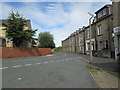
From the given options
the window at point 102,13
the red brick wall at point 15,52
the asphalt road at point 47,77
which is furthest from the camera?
the window at point 102,13

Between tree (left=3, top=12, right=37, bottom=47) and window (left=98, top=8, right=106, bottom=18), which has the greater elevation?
window (left=98, top=8, right=106, bottom=18)

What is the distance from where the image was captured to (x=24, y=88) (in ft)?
17.9

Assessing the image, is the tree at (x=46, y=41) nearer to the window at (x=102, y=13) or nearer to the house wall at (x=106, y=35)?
the window at (x=102, y=13)

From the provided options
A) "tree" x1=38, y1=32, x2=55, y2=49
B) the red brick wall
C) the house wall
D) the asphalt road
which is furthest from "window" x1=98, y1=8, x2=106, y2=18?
"tree" x1=38, y1=32, x2=55, y2=49

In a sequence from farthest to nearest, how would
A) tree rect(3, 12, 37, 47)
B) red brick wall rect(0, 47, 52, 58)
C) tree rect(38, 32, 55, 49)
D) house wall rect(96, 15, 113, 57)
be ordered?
tree rect(38, 32, 55, 49), tree rect(3, 12, 37, 47), red brick wall rect(0, 47, 52, 58), house wall rect(96, 15, 113, 57)

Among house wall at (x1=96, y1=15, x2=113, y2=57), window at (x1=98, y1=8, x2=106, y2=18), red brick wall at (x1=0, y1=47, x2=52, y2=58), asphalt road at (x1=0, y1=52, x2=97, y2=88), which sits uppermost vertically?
window at (x1=98, y1=8, x2=106, y2=18)

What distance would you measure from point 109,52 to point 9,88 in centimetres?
1805

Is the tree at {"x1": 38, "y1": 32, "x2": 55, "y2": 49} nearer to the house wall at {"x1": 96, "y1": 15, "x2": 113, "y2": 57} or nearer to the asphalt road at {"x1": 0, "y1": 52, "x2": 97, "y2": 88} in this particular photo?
the house wall at {"x1": 96, "y1": 15, "x2": 113, "y2": 57}

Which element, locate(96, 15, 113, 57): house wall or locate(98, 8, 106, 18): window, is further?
locate(98, 8, 106, 18): window

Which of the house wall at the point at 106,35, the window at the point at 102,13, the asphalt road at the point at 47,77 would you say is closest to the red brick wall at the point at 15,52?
the asphalt road at the point at 47,77

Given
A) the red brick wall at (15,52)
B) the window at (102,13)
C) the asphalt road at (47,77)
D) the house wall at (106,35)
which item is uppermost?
the window at (102,13)

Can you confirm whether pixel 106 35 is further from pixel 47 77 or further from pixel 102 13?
pixel 47 77

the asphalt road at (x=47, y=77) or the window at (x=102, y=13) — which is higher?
the window at (x=102, y=13)

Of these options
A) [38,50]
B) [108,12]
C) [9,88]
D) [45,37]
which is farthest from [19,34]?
[45,37]
